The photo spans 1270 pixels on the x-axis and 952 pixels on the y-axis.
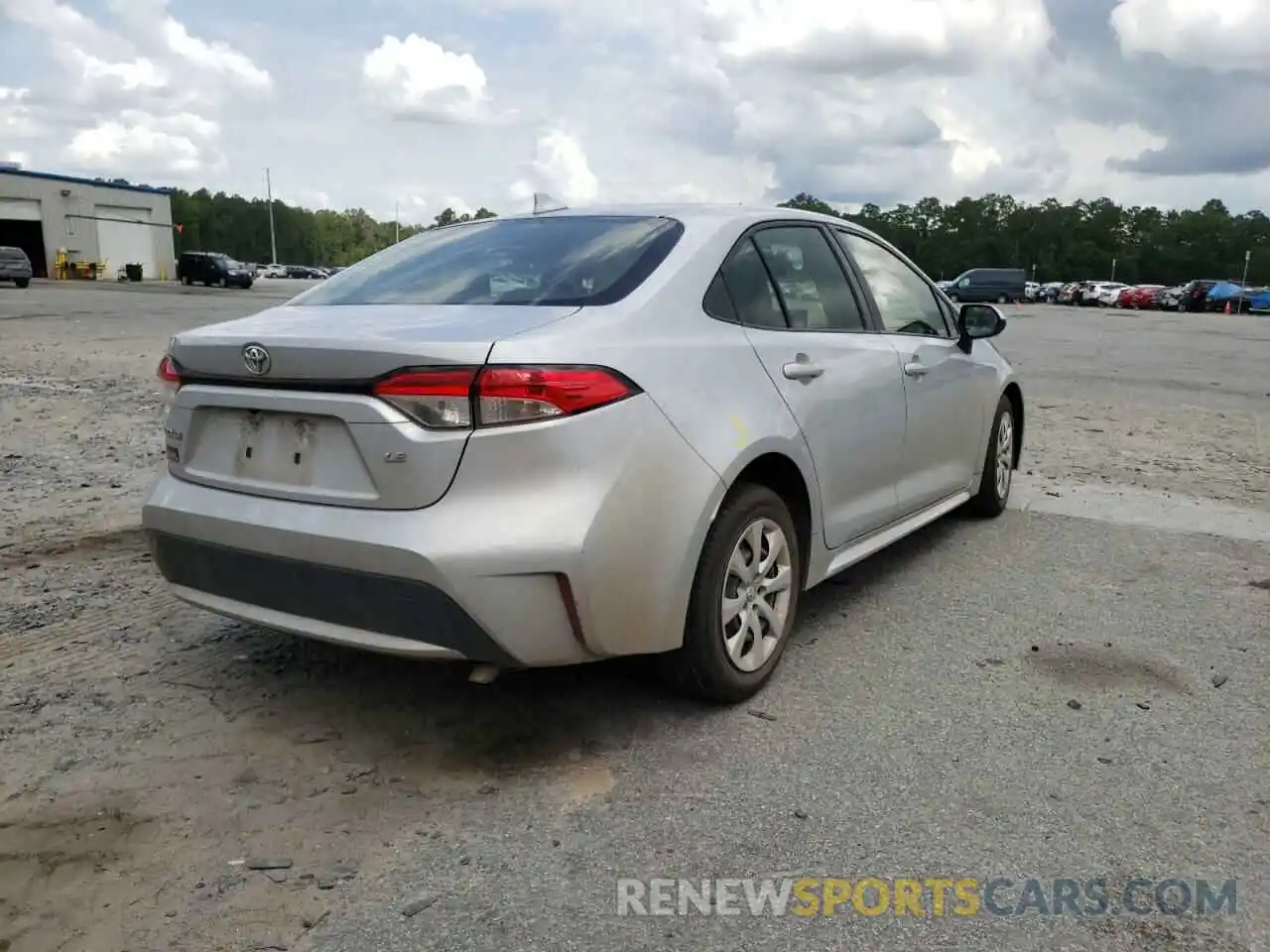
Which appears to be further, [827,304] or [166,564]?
[827,304]

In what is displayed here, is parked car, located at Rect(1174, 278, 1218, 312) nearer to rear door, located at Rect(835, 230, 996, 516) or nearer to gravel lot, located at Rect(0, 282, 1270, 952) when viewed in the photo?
gravel lot, located at Rect(0, 282, 1270, 952)

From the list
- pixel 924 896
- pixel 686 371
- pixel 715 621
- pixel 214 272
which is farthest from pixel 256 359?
pixel 214 272

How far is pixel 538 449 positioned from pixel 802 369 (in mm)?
1309

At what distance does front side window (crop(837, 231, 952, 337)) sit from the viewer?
459cm

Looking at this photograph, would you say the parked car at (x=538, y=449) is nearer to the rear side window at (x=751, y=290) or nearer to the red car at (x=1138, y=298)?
the rear side window at (x=751, y=290)

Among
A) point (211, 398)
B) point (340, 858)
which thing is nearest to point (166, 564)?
point (211, 398)

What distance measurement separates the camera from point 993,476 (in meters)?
5.86

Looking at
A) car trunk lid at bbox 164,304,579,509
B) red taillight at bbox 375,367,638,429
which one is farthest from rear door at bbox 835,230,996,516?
red taillight at bbox 375,367,638,429

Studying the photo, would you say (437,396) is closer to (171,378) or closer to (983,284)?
(171,378)

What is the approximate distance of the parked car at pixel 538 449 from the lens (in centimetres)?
278

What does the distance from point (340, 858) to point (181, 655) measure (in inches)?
62.1

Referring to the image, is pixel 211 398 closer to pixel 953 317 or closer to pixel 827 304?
pixel 827 304

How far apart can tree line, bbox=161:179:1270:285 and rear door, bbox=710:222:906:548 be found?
295 feet

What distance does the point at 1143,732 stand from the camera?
3.33 m
